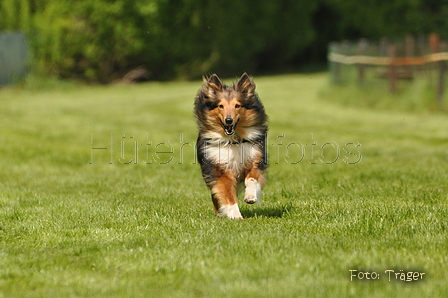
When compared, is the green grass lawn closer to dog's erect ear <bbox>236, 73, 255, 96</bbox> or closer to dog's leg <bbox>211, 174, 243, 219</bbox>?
dog's leg <bbox>211, 174, 243, 219</bbox>

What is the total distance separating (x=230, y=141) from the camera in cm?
832

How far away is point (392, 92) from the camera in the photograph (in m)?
24.2

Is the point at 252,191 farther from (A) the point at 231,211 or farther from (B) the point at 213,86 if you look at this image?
(B) the point at 213,86

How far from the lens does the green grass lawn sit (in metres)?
5.71

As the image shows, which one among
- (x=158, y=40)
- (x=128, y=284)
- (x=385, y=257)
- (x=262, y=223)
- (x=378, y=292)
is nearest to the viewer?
(x=378, y=292)

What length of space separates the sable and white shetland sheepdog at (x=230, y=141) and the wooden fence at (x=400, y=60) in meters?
14.6

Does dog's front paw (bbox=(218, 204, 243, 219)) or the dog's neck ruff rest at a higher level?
the dog's neck ruff

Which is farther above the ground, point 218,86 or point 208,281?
point 218,86

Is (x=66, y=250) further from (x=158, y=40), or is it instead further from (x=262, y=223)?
(x=158, y=40)

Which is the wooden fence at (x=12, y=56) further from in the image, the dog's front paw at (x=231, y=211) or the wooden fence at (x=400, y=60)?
the dog's front paw at (x=231, y=211)

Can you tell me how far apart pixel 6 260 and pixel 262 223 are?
268 centimetres

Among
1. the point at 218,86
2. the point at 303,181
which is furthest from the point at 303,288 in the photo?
the point at 303,181

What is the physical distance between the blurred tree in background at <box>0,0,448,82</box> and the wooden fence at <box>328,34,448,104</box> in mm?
9443

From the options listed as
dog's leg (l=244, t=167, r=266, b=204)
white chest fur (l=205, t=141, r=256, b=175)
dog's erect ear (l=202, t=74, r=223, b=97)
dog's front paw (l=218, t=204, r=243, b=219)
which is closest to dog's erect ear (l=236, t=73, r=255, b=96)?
dog's erect ear (l=202, t=74, r=223, b=97)
